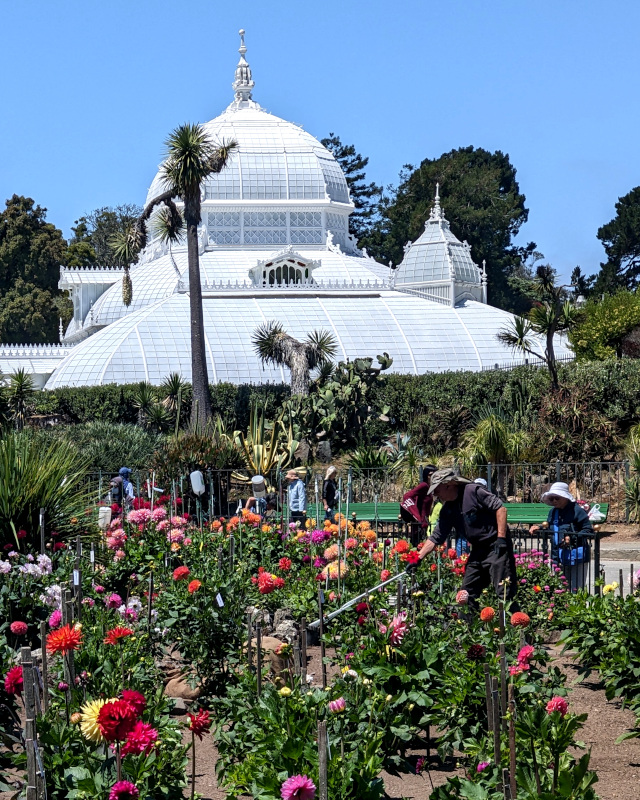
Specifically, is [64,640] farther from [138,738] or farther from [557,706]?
[557,706]

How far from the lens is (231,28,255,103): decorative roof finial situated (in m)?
54.3

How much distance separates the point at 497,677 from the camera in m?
6.36

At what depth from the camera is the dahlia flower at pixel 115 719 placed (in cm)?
447

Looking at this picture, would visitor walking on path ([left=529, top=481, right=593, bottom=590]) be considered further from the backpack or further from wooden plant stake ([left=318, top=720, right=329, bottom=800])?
the backpack

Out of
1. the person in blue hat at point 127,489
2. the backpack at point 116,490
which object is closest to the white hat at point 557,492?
the person in blue hat at point 127,489

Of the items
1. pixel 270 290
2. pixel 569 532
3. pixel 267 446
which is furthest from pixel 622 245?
pixel 569 532

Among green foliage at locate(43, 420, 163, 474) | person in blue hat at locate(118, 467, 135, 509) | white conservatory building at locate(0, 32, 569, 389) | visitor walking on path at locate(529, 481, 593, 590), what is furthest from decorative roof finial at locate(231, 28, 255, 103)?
visitor walking on path at locate(529, 481, 593, 590)

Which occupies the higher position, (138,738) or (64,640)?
(64,640)

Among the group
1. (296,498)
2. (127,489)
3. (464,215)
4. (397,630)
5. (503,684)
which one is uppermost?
(464,215)

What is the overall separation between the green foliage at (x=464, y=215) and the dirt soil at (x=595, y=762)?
5233 cm

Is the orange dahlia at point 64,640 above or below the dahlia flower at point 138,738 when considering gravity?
above

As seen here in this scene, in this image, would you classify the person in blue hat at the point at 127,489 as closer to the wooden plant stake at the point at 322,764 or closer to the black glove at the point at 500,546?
the black glove at the point at 500,546

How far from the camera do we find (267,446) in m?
23.7

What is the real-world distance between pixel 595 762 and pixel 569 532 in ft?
12.3
